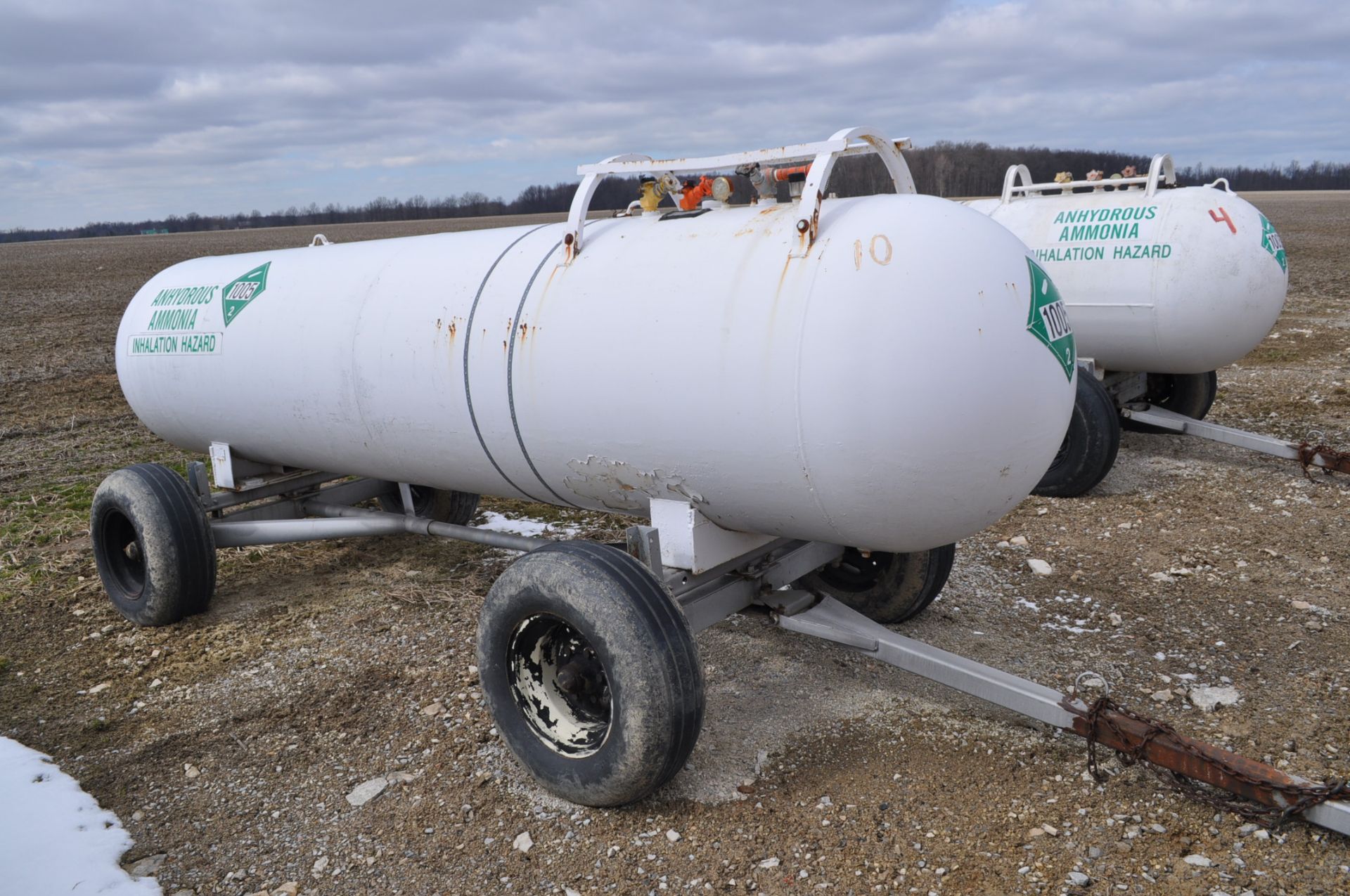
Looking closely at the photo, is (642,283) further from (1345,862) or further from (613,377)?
(1345,862)

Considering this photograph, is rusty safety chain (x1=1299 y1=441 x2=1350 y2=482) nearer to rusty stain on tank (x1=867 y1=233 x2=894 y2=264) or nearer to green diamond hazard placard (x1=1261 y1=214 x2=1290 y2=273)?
green diamond hazard placard (x1=1261 y1=214 x2=1290 y2=273)

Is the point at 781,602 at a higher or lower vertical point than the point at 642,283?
lower

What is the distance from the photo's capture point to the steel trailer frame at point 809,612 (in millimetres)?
2836

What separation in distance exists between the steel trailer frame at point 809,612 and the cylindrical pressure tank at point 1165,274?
337cm

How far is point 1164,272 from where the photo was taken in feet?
20.4

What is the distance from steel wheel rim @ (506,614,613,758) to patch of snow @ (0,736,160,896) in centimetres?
120

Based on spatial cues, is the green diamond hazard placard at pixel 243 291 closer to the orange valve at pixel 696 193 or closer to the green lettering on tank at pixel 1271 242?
the orange valve at pixel 696 193

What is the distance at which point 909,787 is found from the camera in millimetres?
3207

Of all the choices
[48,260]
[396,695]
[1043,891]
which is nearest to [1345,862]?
Answer: [1043,891]

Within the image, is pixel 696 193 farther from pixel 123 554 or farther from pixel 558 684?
pixel 123 554

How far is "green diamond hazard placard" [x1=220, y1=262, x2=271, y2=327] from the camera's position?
4.58 metres

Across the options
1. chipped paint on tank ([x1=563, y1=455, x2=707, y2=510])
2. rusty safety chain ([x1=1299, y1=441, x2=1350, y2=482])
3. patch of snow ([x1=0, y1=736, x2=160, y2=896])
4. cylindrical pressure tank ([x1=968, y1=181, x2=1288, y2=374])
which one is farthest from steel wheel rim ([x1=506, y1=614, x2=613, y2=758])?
rusty safety chain ([x1=1299, y1=441, x2=1350, y2=482])

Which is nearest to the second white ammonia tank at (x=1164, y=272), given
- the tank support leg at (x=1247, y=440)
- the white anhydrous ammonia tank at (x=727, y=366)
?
the tank support leg at (x=1247, y=440)

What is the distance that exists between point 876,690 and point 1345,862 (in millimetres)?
1579
